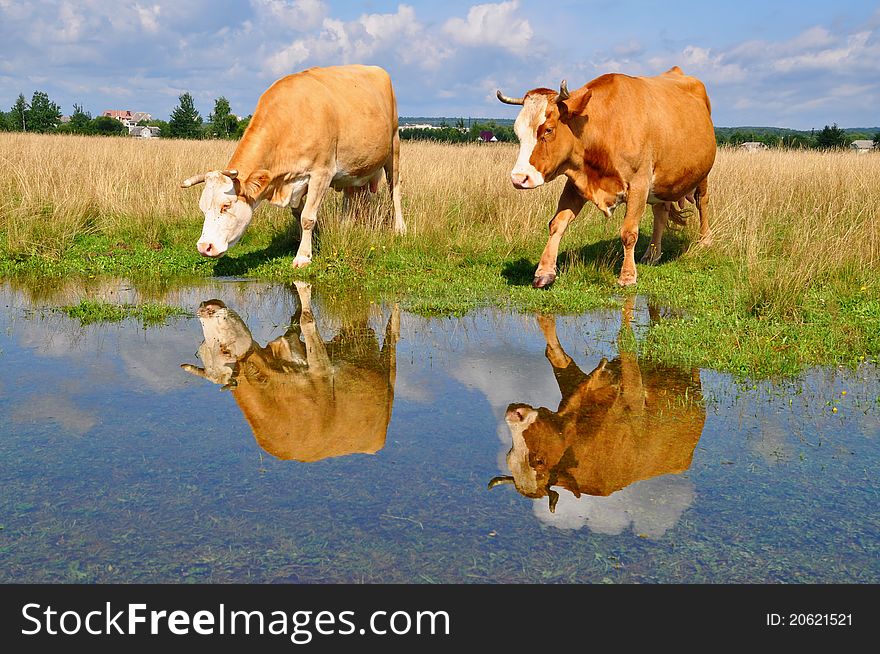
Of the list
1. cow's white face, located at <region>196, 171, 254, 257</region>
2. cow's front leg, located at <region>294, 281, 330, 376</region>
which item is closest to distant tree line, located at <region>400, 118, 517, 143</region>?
cow's white face, located at <region>196, 171, 254, 257</region>

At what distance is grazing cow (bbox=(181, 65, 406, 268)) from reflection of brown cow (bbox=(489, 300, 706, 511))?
173 inches

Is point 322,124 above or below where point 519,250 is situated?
above

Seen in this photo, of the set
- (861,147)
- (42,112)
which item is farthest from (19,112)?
(861,147)

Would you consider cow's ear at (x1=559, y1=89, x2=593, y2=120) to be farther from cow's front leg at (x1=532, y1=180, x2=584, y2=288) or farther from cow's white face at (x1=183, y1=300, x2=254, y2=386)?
cow's white face at (x1=183, y1=300, x2=254, y2=386)

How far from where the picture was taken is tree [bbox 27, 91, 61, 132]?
6994 cm

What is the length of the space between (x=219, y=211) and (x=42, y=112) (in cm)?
7465

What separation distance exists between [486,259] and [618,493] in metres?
6.01

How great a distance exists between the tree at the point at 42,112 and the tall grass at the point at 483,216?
61.6 meters

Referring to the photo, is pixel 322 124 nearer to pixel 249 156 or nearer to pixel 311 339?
pixel 249 156

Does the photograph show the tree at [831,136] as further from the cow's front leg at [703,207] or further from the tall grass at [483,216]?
the cow's front leg at [703,207]

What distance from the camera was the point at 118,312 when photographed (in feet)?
23.5

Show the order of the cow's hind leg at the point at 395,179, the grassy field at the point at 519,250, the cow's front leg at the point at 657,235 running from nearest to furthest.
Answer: the grassy field at the point at 519,250 < the cow's front leg at the point at 657,235 < the cow's hind leg at the point at 395,179

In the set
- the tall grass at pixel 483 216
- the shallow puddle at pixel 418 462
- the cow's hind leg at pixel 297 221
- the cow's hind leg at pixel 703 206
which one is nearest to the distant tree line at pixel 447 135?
the tall grass at pixel 483 216

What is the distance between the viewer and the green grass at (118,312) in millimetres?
6992
